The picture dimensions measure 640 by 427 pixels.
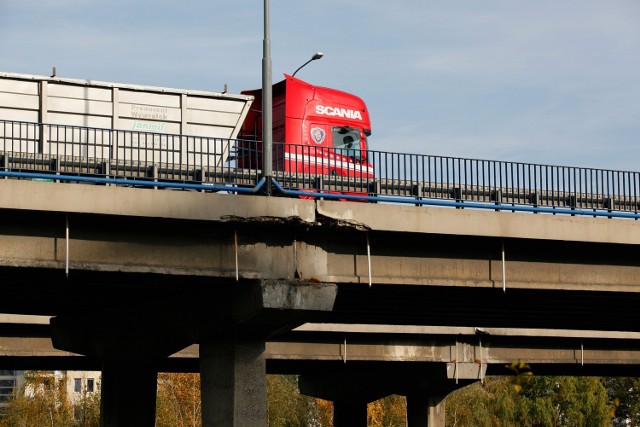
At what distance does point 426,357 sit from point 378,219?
21.9 metres

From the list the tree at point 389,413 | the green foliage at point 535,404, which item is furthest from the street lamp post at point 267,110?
the tree at point 389,413

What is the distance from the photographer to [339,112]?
120ft

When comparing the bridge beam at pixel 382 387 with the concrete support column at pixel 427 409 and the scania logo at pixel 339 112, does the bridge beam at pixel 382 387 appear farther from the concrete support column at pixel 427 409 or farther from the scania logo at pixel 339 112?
the scania logo at pixel 339 112

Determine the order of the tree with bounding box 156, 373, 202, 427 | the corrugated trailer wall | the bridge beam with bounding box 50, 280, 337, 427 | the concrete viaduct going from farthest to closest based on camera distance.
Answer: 1. the tree with bounding box 156, 373, 202, 427
2. the corrugated trailer wall
3. the bridge beam with bounding box 50, 280, 337, 427
4. the concrete viaduct

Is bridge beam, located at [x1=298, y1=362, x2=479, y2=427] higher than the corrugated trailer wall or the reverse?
the reverse

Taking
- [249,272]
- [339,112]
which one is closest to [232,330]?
[249,272]

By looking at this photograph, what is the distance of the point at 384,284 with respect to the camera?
2333 cm

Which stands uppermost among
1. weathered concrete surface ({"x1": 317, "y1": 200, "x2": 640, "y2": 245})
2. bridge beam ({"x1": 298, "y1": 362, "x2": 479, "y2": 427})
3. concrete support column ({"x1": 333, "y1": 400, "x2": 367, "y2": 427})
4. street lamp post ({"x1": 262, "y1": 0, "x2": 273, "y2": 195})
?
street lamp post ({"x1": 262, "y1": 0, "x2": 273, "y2": 195})

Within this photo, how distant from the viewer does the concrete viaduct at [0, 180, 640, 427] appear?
67.4 ft

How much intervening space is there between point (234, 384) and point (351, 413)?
3007 centimetres

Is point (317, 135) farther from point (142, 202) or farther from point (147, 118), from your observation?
point (142, 202)

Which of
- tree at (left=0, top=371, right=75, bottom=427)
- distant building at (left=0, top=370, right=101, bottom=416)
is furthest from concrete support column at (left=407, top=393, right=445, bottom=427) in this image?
tree at (left=0, top=371, right=75, bottom=427)

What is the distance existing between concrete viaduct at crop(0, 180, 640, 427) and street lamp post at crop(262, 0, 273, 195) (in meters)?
0.71

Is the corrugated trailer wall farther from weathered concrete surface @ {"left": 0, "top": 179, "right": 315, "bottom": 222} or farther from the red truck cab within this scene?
weathered concrete surface @ {"left": 0, "top": 179, "right": 315, "bottom": 222}
